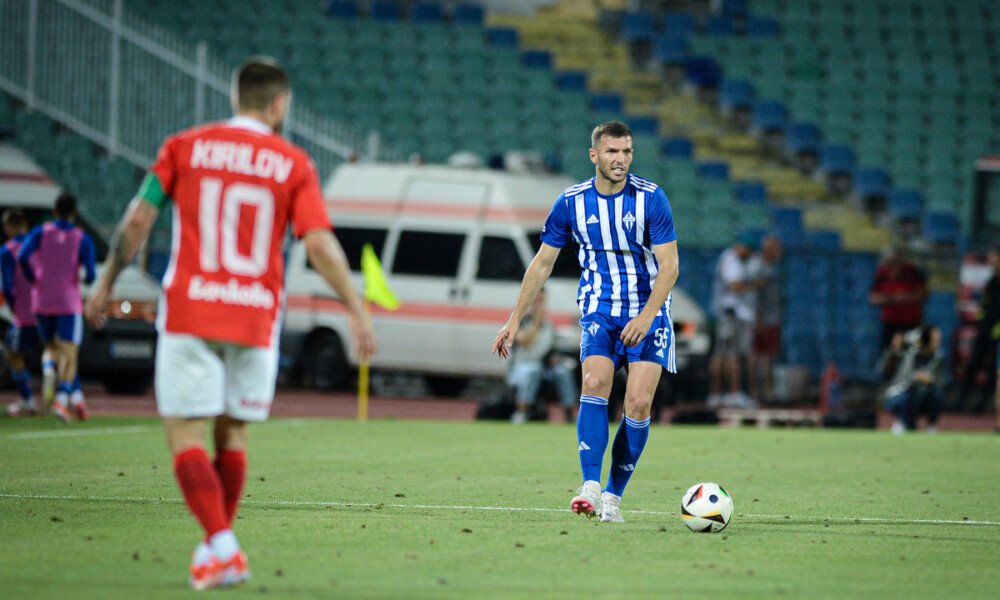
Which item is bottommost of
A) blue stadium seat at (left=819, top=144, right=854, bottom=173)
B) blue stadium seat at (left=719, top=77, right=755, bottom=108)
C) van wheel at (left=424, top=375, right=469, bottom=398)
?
van wheel at (left=424, top=375, right=469, bottom=398)

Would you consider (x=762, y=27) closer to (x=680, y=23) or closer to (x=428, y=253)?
(x=680, y=23)

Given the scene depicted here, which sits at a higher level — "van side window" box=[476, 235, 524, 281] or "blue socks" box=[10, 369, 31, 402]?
"van side window" box=[476, 235, 524, 281]

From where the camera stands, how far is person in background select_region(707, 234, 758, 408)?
72.2 ft

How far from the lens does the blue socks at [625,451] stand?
9.12 metres

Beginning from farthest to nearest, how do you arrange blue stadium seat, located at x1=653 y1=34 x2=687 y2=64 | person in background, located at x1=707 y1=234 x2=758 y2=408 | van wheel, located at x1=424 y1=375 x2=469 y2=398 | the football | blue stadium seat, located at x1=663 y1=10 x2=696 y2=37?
blue stadium seat, located at x1=663 y1=10 x2=696 y2=37 → blue stadium seat, located at x1=653 y1=34 x2=687 y2=64 → van wheel, located at x1=424 y1=375 x2=469 y2=398 → person in background, located at x1=707 y1=234 x2=758 y2=408 → the football

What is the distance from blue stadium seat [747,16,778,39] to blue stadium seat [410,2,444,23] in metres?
6.16

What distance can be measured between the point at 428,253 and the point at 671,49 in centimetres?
1178

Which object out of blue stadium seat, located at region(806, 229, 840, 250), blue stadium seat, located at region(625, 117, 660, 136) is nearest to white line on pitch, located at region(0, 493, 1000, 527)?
blue stadium seat, located at region(806, 229, 840, 250)

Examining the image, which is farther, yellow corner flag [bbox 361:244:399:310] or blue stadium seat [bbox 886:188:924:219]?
blue stadium seat [bbox 886:188:924:219]

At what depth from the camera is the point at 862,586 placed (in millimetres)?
6773

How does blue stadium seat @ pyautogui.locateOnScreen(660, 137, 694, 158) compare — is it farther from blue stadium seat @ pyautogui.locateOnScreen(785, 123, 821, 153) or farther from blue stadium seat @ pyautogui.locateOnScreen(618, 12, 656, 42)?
blue stadium seat @ pyautogui.locateOnScreen(618, 12, 656, 42)

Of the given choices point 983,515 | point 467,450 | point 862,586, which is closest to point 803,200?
point 467,450

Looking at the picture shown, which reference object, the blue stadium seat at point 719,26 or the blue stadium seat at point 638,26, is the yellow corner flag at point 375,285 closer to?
the blue stadium seat at point 638,26

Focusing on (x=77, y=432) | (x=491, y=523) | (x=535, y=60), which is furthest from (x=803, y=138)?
(x=491, y=523)
